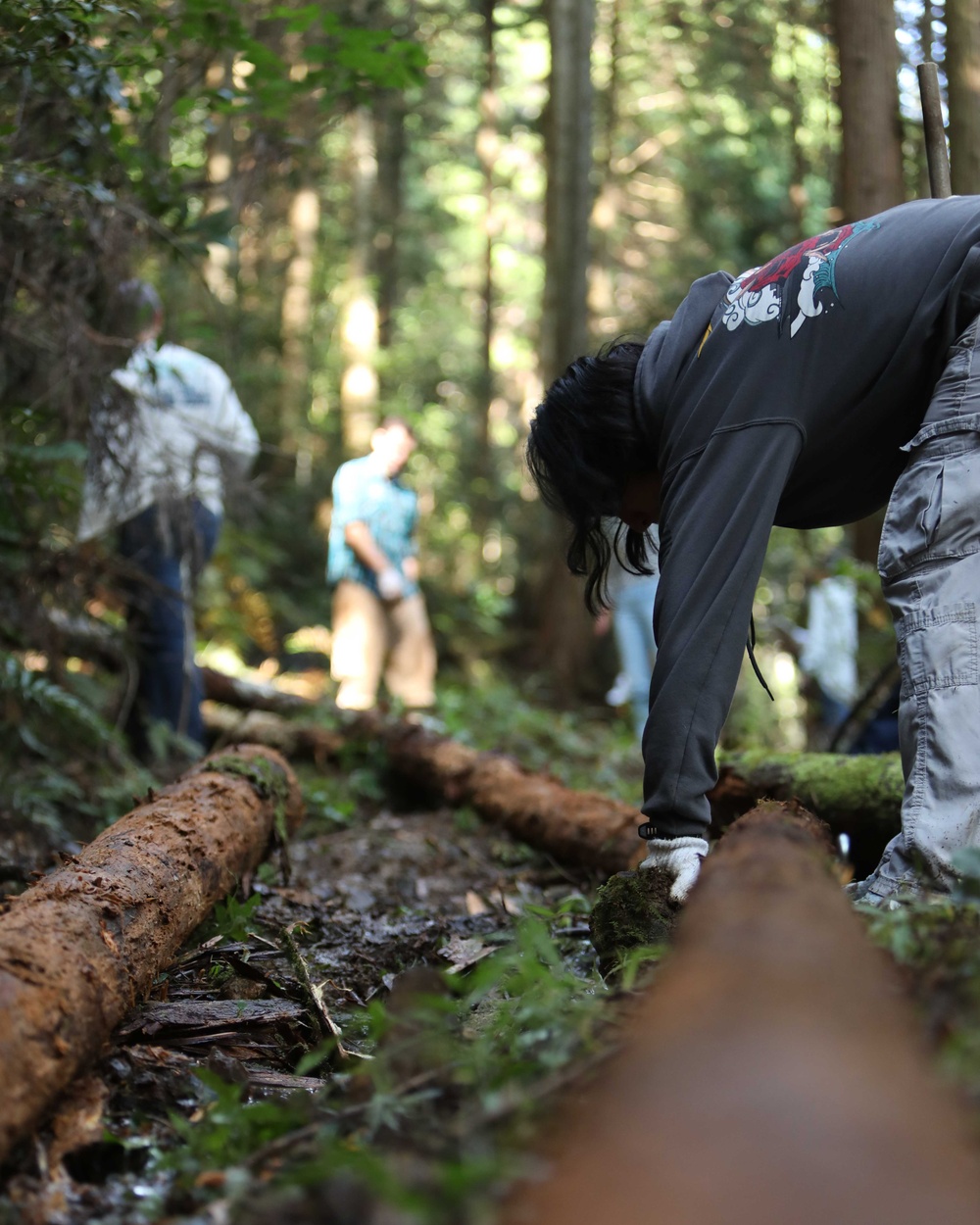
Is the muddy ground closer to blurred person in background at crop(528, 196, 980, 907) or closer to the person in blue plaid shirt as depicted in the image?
blurred person in background at crop(528, 196, 980, 907)

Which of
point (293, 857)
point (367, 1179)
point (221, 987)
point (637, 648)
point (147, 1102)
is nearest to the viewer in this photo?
point (367, 1179)

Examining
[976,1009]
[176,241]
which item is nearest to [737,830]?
[976,1009]

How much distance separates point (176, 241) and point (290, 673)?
7.46 metres

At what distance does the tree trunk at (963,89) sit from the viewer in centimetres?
494

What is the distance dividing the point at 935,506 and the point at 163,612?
13.3 ft

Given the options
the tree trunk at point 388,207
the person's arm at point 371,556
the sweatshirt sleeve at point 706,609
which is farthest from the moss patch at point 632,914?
the tree trunk at point 388,207

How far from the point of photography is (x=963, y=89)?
5.02m

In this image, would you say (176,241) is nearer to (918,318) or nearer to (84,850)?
(84,850)

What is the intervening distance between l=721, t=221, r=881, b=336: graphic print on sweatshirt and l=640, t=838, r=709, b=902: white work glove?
1229mm

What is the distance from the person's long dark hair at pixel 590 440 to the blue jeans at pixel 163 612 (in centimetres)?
269

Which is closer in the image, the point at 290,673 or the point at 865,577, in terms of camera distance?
the point at 865,577

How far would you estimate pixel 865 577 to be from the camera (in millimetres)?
5551

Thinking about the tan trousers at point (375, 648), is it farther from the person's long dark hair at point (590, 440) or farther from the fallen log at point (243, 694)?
the person's long dark hair at point (590, 440)

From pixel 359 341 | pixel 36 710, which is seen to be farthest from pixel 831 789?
pixel 359 341
